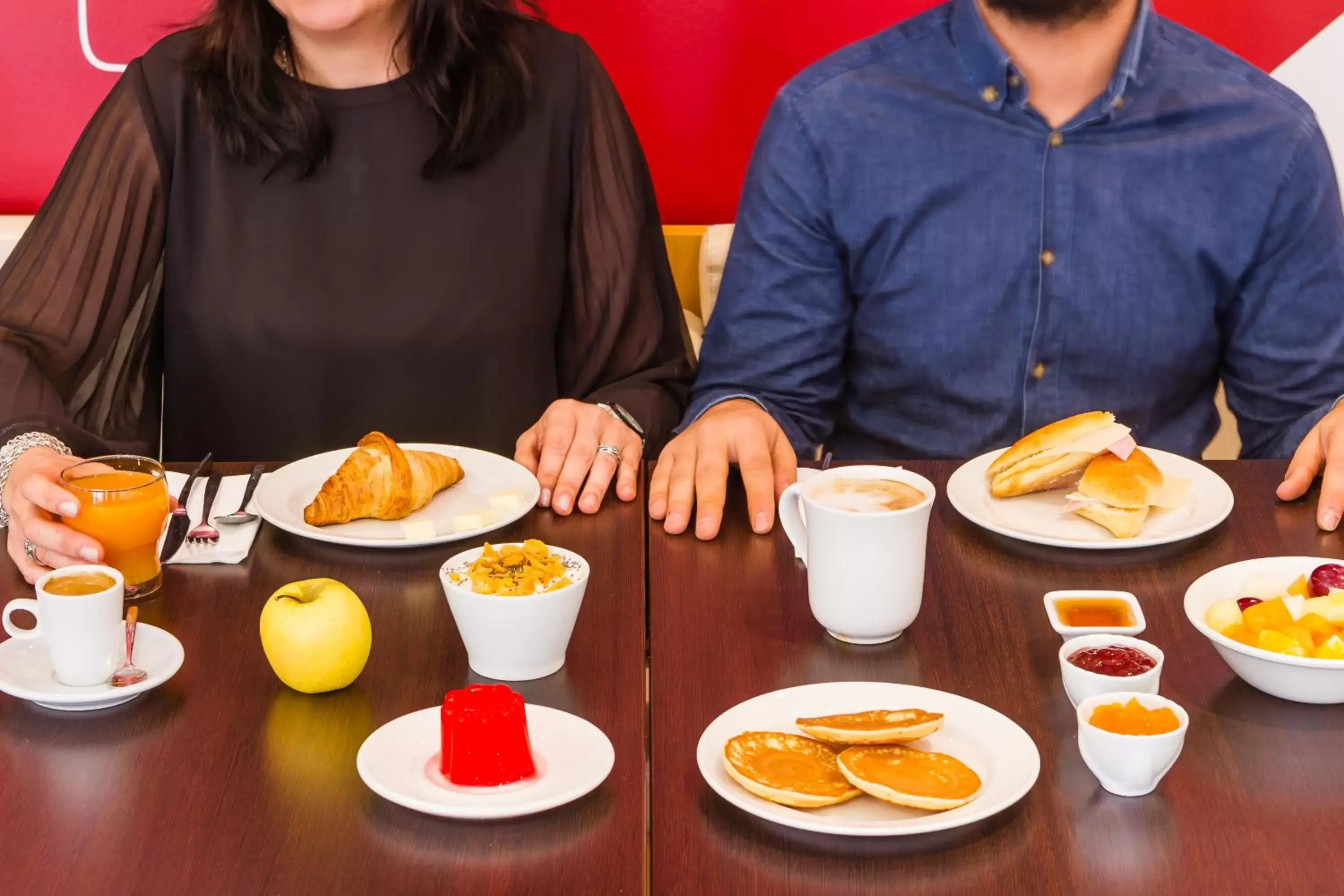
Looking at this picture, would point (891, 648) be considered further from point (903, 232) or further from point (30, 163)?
point (30, 163)

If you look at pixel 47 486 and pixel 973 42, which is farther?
pixel 973 42

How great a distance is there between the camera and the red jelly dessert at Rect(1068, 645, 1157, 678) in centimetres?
111

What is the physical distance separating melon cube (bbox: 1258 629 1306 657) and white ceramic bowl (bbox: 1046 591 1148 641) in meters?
0.10

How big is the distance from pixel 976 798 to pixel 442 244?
1397 mm

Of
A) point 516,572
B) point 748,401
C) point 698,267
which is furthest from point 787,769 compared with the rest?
point 698,267

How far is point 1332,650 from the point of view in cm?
113

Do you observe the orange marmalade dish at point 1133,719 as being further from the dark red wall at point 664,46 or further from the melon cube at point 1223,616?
the dark red wall at point 664,46

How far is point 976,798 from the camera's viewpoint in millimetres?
991

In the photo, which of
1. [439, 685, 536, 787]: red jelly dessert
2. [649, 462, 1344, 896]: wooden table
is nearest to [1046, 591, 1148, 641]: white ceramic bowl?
[649, 462, 1344, 896]: wooden table

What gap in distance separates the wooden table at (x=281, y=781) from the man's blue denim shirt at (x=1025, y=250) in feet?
2.74

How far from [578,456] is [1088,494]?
0.56 meters

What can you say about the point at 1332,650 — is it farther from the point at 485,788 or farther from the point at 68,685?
the point at 68,685

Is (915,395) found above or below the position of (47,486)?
below

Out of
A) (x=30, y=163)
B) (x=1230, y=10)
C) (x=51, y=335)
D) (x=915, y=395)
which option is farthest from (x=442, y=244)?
(x=1230, y=10)
